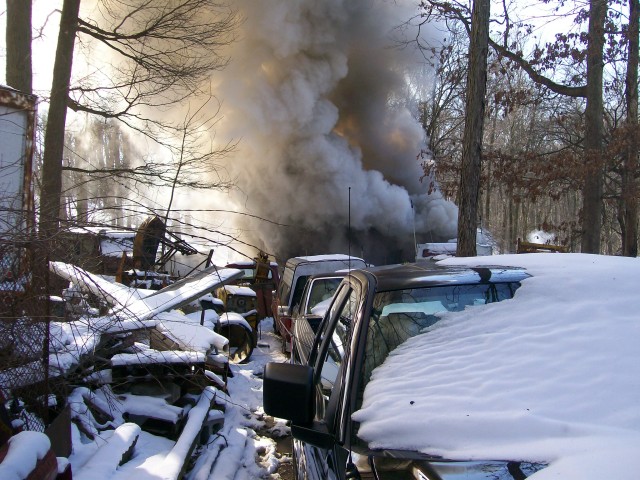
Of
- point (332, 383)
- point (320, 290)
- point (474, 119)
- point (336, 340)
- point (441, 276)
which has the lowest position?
point (320, 290)

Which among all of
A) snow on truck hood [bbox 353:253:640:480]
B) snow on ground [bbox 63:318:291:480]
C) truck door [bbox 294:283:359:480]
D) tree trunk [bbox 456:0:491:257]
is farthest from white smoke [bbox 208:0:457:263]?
snow on truck hood [bbox 353:253:640:480]

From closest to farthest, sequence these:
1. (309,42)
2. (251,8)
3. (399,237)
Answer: (251,8) < (309,42) < (399,237)

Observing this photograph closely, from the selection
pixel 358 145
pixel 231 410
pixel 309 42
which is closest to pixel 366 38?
pixel 309 42

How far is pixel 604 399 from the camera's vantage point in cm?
171

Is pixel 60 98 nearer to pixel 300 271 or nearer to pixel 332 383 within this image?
pixel 300 271

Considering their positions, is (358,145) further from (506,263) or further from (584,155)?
(506,263)

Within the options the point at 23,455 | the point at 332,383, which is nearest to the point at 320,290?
the point at 332,383

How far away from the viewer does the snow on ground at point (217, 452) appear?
379 cm

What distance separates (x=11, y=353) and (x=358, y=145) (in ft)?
75.6

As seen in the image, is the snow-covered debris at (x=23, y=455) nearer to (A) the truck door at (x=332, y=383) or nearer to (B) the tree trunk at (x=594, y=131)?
(A) the truck door at (x=332, y=383)

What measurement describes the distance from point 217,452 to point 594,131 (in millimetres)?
10937

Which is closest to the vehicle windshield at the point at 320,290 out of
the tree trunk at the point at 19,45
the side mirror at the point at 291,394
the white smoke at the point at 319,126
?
the side mirror at the point at 291,394

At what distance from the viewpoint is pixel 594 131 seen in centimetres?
1242

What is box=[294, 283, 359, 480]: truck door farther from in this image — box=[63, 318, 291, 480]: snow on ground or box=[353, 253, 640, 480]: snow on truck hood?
box=[63, 318, 291, 480]: snow on ground
